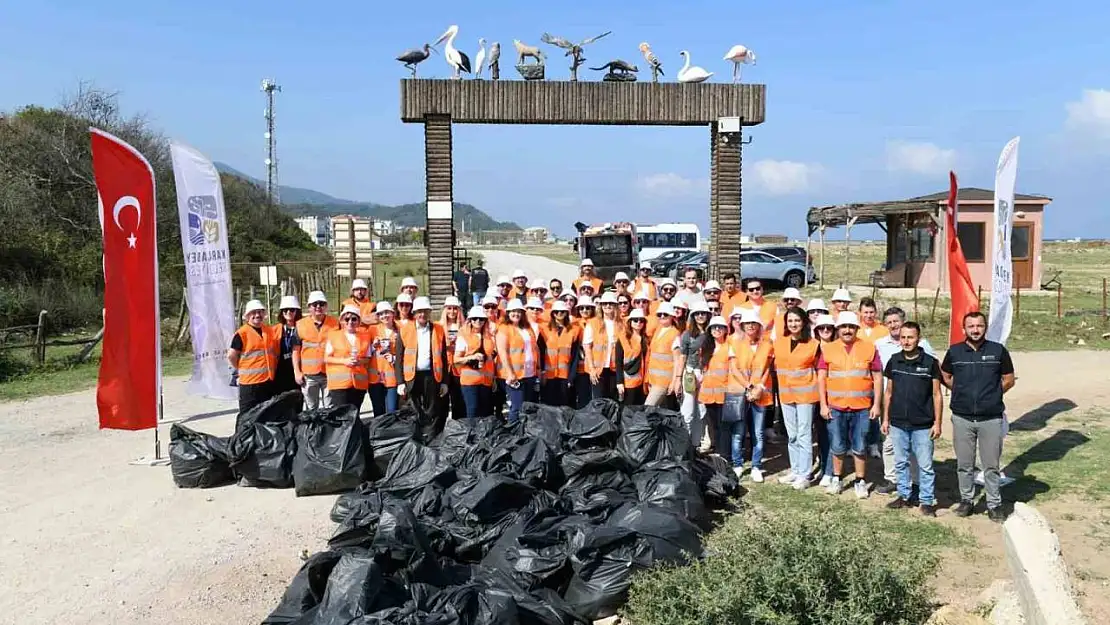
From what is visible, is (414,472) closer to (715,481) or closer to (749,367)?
(715,481)

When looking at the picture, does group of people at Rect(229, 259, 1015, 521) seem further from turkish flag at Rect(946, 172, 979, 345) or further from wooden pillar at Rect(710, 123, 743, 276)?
wooden pillar at Rect(710, 123, 743, 276)

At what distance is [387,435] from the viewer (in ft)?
23.4

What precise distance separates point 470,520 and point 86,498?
3856 mm

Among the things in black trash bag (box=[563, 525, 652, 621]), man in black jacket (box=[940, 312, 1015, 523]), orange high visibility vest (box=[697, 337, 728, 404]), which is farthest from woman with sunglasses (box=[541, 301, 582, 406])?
black trash bag (box=[563, 525, 652, 621])

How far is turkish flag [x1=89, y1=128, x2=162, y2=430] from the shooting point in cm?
770

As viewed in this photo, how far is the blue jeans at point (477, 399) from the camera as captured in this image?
7980mm

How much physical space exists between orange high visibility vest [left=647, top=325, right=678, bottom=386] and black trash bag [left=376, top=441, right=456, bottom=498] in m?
2.37

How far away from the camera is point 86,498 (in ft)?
23.1

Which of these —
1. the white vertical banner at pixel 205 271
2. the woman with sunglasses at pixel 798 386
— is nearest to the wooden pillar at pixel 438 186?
the white vertical banner at pixel 205 271

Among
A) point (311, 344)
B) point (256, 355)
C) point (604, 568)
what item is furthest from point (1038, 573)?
point (256, 355)

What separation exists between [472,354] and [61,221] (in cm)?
2268

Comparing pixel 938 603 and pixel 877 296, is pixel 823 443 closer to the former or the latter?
Result: pixel 938 603

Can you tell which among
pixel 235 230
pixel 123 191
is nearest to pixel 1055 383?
pixel 123 191

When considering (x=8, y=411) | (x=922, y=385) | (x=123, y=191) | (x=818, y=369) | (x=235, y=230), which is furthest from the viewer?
(x=235, y=230)
